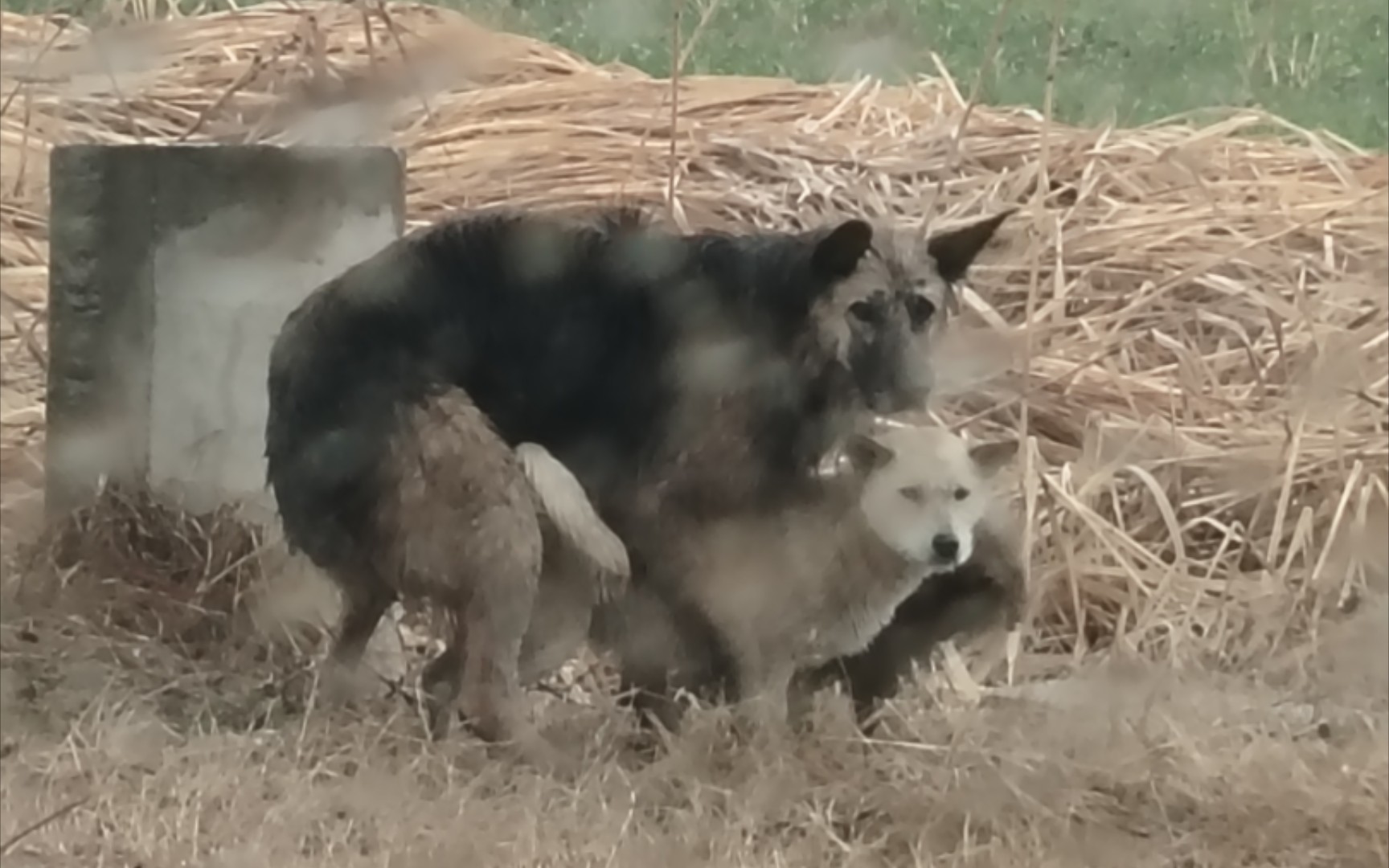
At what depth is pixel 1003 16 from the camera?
1.28 metres

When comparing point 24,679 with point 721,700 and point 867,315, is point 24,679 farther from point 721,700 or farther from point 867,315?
point 867,315

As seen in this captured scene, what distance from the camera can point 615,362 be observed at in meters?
1.25

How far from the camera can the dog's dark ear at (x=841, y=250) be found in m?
1.23

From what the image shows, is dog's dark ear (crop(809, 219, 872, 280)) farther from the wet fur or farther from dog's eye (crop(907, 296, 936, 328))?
the wet fur

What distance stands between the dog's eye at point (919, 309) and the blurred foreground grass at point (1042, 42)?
162mm

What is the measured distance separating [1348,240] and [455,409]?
67cm

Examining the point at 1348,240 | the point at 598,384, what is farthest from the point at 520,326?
the point at 1348,240

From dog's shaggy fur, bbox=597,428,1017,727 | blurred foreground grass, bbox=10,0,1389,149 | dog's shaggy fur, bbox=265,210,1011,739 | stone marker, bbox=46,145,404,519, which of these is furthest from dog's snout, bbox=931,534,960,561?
stone marker, bbox=46,145,404,519

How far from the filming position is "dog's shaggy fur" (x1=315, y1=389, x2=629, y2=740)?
1.20 metres

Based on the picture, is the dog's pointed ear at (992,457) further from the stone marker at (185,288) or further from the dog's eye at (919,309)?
the stone marker at (185,288)

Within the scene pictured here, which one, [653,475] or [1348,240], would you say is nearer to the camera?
[653,475]

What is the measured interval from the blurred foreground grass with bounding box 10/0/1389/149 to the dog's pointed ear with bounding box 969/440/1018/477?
0.83 feet

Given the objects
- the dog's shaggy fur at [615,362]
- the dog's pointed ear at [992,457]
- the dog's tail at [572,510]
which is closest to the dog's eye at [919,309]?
the dog's shaggy fur at [615,362]

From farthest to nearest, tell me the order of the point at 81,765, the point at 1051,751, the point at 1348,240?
the point at 1348,240, the point at 1051,751, the point at 81,765
